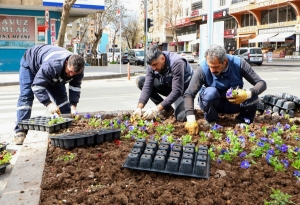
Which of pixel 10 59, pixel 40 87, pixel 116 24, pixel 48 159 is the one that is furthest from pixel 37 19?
pixel 116 24

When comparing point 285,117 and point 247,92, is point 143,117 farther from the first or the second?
point 285,117

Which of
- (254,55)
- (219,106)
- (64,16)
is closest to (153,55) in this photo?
(219,106)

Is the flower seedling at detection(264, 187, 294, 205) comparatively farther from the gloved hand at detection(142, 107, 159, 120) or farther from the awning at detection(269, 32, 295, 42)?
the awning at detection(269, 32, 295, 42)

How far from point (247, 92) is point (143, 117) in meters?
1.28

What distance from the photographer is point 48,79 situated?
4.26m

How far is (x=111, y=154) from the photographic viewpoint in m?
2.96

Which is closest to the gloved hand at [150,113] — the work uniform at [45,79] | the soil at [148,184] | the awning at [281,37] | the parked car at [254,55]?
the work uniform at [45,79]

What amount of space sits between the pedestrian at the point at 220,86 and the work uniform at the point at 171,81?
0.32 meters

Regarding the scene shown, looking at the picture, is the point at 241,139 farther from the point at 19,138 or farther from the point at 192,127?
the point at 19,138

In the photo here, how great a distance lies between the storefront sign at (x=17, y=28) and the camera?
1955 centimetres

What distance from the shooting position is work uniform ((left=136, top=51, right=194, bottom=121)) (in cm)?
443

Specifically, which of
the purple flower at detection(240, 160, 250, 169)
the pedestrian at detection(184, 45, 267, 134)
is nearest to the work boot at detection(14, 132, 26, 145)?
the pedestrian at detection(184, 45, 267, 134)

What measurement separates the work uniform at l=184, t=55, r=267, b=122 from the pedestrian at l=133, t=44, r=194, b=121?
34 centimetres

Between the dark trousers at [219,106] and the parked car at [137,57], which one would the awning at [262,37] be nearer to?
the parked car at [137,57]
